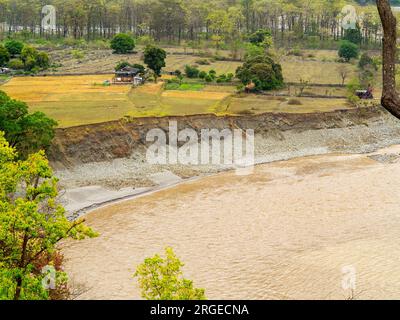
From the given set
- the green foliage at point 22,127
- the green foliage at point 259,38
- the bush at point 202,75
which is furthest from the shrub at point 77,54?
the green foliage at point 22,127

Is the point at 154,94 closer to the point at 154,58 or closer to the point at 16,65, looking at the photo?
the point at 154,58

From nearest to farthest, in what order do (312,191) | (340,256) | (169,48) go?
(340,256) < (312,191) < (169,48)

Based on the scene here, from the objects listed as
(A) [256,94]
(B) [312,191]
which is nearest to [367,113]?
(A) [256,94]

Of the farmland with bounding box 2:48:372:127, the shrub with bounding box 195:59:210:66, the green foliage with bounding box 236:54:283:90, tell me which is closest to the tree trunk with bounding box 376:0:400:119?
the farmland with bounding box 2:48:372:127

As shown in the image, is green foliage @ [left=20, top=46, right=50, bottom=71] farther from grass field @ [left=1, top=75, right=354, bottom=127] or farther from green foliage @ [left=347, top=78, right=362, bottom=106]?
green foliage @ [left=347, top=78, right=362, bottom=106]

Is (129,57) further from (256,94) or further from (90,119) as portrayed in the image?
(90,119)

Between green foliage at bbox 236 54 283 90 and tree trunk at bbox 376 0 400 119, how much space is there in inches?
2222

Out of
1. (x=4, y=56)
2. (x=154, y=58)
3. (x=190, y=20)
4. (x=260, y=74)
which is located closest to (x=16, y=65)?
(x=4, y=56)

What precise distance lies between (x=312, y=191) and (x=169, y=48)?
201ft

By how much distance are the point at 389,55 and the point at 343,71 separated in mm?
70384

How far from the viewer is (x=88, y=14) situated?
102 m

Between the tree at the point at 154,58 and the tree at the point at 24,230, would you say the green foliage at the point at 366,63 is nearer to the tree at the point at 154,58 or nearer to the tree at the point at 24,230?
the tree at the point at 154,58

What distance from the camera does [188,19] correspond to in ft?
346

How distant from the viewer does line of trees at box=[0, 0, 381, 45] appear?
9981 cm
